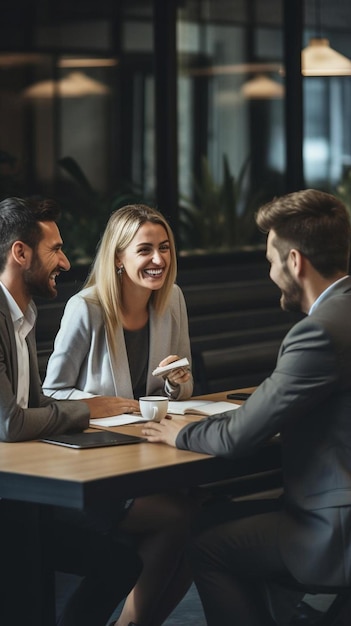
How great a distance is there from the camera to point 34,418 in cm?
330

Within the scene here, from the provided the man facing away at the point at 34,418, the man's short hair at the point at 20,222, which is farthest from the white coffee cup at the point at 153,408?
the man's short hair at the point at 20,222

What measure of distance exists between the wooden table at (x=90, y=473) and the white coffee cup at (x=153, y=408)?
0.26m

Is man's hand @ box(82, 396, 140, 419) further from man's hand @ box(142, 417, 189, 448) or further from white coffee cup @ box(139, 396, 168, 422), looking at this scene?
man's hand @ box(142, 417, 189, 448)

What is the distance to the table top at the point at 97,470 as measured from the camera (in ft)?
9.19

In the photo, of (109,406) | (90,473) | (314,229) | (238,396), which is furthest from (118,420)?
(314,229)

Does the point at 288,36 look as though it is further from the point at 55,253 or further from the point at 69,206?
the point at 55,253

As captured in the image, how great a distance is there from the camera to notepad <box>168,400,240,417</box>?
146 inches

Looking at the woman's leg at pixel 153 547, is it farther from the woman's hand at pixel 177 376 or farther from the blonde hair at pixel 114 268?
the blonde hair at pixel 114 268

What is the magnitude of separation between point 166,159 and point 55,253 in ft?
9.75

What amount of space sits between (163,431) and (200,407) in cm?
52

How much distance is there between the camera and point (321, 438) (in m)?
3.00

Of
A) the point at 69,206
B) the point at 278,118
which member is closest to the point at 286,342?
the point at 69,206

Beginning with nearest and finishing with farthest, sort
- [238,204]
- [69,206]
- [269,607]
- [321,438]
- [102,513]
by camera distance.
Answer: [321,438] < [269,607] < [102,513] < [69,206] < [238,204]

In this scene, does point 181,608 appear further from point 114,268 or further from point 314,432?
point 314,432
